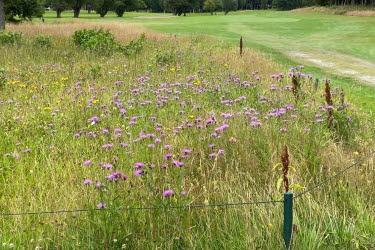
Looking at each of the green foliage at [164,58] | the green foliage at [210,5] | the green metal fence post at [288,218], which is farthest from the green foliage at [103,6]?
the green metal fence post at [288,218]

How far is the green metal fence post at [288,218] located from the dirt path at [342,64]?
9452 mm

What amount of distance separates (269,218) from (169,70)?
6.85 m

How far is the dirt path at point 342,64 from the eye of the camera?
1282 centimetres

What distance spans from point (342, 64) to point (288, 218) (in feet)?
44.8

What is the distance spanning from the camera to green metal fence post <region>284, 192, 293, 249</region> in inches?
107

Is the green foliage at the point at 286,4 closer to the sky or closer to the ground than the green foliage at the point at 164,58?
closer to the sky

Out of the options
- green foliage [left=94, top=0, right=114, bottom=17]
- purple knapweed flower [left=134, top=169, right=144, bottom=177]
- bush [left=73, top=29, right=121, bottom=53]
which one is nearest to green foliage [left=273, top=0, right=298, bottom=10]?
green foliage [left=94, top=0, right=114, bottom=17]

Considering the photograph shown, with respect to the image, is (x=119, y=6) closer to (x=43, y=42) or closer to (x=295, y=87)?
(x=43, y=42)

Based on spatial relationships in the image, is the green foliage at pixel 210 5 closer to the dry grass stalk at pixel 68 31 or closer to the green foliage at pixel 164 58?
the dry grass stalk at pixel 68 31

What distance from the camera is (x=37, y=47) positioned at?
45.0 feet

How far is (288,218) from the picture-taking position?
9.36 ft

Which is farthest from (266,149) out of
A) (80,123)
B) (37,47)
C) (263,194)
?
(37,47)

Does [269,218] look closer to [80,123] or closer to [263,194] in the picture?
[263,194]

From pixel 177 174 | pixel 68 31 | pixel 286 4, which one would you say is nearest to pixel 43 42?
pixel 68 31
